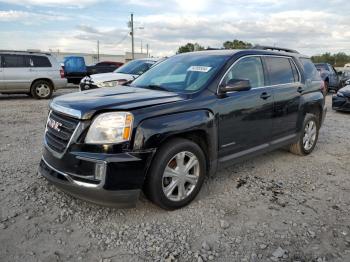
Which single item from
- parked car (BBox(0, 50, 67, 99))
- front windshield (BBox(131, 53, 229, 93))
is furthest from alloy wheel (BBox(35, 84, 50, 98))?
front windshield (BBox(131, 53, 229, 93))

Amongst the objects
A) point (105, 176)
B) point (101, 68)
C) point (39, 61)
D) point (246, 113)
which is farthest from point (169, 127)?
point (101, 68)

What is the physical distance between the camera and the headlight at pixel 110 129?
10.6 ft

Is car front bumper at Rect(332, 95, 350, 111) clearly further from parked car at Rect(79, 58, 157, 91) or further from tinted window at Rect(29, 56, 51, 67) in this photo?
tinted window at Rect(29, 56, 51, 67)

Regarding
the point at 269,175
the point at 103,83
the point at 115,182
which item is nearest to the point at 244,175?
the point at 269,175

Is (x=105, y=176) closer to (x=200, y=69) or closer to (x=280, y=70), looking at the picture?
(x=200, y=69)

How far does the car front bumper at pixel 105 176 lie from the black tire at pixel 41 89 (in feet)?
34.3

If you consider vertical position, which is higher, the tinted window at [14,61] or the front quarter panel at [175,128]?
the tinted window at [14,61]

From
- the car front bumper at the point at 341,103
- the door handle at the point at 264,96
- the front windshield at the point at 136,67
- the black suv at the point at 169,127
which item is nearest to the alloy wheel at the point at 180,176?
the black suv at the point at 169,127

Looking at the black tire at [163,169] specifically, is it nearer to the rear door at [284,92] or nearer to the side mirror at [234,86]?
the side mirror at [234,86]

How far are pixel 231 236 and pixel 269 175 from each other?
1875mm

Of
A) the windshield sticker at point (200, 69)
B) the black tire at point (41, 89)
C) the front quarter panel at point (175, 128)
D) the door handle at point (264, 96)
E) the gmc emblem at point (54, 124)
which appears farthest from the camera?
the black tire at point (41, 89)

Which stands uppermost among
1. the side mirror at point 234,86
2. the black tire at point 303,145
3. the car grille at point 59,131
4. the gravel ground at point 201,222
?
the side mirror at point 234,86

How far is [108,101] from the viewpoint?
347 centimetres

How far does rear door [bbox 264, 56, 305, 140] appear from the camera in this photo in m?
4.97
